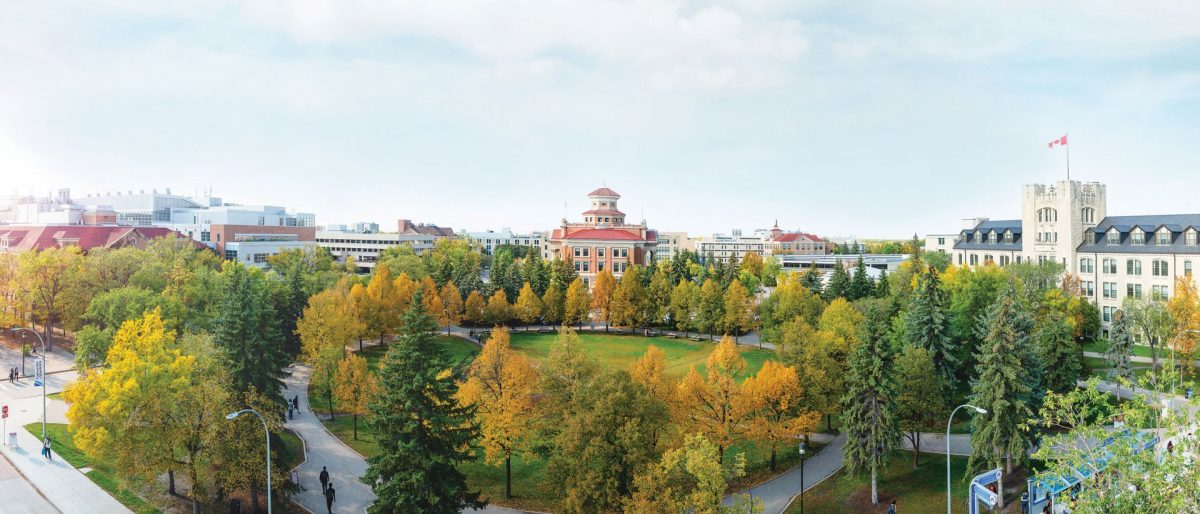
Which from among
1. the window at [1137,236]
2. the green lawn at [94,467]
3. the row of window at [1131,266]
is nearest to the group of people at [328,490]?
the green lawn at [94,467]

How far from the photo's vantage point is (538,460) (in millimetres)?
37281

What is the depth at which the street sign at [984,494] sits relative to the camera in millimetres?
27175

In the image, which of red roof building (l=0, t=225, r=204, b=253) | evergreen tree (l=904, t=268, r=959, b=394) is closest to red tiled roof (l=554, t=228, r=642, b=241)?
red roof building (l=0, t=225, r=204, b=253)

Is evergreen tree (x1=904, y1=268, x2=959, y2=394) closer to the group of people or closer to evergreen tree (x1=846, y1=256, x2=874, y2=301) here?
evergreen tree (x1=846, y1=256, x2=874, y2=301)

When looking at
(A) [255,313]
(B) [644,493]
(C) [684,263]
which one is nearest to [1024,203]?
(C) [684,263]

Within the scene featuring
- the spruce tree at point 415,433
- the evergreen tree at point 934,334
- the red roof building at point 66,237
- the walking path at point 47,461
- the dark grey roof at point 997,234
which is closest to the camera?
the spruce tree at point 415,433

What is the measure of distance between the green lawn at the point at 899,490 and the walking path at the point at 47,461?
94.7 feet

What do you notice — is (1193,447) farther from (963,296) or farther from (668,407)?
(963,296)

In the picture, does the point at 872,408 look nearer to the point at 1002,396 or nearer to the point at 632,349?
the point at 1002,396

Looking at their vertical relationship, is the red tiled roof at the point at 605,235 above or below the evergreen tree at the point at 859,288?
above

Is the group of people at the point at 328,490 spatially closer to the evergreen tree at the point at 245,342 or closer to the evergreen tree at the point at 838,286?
the evergreen tree at the point at 245,342

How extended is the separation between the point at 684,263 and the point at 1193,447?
7659 cm

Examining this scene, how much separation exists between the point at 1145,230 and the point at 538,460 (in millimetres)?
56277

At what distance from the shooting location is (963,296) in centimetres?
5728
